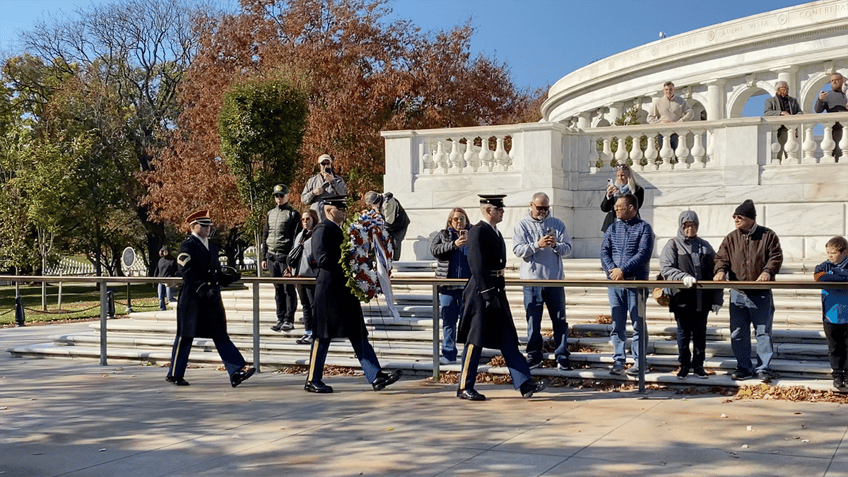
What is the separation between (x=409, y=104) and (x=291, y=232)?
20.0m

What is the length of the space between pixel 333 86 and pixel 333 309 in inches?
928

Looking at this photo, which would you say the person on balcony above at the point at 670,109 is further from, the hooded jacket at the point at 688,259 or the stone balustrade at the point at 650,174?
the hooded jacket at the point at 688,259

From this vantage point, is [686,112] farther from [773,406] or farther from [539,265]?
[773,406]

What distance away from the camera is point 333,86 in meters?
31.6

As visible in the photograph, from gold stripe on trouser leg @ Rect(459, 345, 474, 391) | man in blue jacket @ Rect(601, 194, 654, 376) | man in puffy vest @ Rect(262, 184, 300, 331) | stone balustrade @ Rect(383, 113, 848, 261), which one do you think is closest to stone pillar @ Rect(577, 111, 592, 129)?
stone balustrade @ Rect(383, 113, 848, 261)

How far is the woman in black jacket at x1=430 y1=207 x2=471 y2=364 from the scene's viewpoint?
10461mm

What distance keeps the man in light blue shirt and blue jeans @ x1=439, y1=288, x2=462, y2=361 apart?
968mm

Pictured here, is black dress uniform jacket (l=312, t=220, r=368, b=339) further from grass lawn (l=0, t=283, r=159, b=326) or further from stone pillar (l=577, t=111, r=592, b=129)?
stone pillar (l=577, t=111, r=592, b=129)

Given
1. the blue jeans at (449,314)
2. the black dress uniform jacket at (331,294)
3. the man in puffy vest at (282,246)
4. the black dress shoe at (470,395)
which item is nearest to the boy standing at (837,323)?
the black dress shoe at (470,395)

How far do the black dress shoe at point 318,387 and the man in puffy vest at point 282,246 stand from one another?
3.27 m

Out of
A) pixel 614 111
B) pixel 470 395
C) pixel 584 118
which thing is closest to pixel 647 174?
pixel 470 395

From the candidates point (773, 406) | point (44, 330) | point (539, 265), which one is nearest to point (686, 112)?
point (539, 265)

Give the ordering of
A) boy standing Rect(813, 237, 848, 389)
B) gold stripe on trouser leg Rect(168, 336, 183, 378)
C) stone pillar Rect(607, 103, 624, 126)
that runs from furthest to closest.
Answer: stone pillar Rect(607, 103, 624, 126)
gold stripe on trouser leg Rect(168, 336, 183, 378)
boy standing Rect(813, 237, 848, 389)

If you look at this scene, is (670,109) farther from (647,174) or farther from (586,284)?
(586,284)
